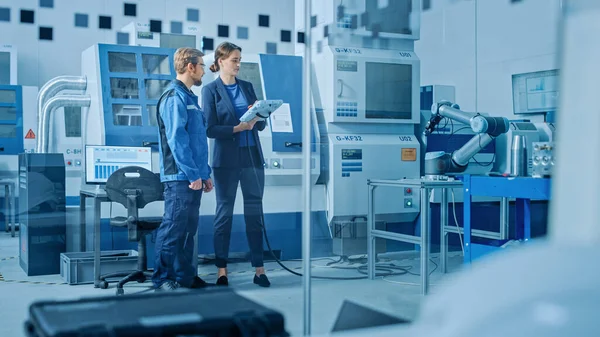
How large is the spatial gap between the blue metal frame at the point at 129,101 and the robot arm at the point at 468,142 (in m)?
1.88

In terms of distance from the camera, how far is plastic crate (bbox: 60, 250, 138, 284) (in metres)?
4.39

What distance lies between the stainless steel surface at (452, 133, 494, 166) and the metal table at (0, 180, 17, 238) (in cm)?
408

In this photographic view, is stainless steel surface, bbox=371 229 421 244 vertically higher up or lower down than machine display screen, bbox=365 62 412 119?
lower down

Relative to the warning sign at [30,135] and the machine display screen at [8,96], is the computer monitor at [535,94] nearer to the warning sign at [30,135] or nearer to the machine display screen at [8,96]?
the machine display screen at [8,96]

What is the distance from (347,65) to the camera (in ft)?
15.2

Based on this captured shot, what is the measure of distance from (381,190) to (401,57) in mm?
882

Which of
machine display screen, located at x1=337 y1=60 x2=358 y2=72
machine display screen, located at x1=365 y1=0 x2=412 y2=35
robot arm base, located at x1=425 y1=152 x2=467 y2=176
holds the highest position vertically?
machine display screen, located at x1=365 y1=0 x2=412 y2=35

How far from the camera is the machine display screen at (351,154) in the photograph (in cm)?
468

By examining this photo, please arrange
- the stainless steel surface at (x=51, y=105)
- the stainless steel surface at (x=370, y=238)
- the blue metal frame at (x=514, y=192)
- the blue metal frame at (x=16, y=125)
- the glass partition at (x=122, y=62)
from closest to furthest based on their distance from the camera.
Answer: the blue metal frame at (x=514, y=192), the stainless steel surface at (x=370, y=238), the glass partition at (x=122, y=62), the stainless steel surface at (x=51, y=105), the blue metal frame at (x=16, y=125)

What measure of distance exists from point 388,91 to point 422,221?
1075mm

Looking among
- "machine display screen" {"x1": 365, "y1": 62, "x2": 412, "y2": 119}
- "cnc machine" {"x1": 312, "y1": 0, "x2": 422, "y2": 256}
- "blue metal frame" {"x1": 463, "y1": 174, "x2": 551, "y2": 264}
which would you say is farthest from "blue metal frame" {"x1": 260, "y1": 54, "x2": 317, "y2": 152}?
"blue metal frame" {"x1": 463, "y1": 174, "x2": 551, "y2": 264}

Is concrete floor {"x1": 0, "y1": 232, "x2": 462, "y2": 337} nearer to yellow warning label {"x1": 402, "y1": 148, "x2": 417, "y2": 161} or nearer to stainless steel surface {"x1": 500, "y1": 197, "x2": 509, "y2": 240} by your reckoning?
stainless steel surface {"x1": 500, "y1": 197, "x2": 509, "y2": 240}

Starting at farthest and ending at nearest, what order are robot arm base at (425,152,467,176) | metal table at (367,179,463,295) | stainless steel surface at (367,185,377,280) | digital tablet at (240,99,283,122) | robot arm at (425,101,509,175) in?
stainless steel surface at (367,185,377,280), digital tablet at (240,99,283,122), robot arm base at (425,152,467,176), metal table at (367,179,463,295), robot arm at (425,101,509,175)

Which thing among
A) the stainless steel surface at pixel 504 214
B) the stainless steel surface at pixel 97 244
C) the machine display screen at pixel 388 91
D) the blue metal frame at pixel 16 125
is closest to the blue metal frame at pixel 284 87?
the machine display screen at pixel 388 91
